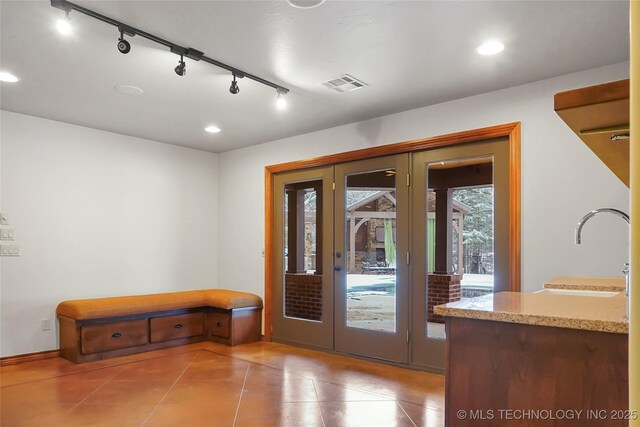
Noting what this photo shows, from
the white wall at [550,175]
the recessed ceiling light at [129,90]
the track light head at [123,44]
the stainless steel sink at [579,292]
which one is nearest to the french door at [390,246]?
the white wall at [550,175]

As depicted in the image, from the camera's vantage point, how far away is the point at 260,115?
441 cm

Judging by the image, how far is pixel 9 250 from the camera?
14.0 ft

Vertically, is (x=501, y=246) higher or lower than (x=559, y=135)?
lower

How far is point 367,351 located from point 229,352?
4.93 feet

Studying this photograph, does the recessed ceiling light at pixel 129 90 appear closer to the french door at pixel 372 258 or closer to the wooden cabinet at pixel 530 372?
the french door at pixel 372 258

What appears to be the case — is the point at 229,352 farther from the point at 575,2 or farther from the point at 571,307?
the point at 575,2

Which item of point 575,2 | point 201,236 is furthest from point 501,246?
point 201,236

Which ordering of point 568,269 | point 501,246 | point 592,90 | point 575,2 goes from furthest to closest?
point 501,246 → point 568,269 → point 575,2 → point 592,90

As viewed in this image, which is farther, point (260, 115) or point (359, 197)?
point (359, 197)

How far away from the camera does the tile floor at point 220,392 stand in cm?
299

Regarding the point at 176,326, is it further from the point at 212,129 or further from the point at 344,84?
the point at 344,84

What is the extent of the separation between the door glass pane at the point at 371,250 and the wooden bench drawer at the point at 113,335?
223cm

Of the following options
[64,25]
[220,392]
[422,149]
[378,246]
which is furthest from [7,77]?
[378,246]

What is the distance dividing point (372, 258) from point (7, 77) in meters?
3.72
